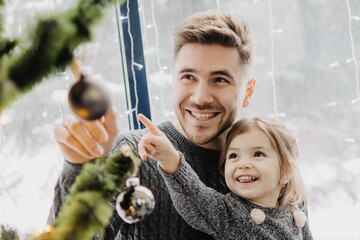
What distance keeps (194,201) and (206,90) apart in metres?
0.41

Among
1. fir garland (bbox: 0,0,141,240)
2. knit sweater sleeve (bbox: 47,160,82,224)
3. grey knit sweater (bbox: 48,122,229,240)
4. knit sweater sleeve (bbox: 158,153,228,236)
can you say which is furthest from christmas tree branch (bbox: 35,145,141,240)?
grey knit sweater (bbox: 48,122,229,240)

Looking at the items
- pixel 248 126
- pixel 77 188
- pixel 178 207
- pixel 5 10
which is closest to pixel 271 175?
pixel 248 126

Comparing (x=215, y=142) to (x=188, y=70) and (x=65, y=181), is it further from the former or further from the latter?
(x=65, y=181)

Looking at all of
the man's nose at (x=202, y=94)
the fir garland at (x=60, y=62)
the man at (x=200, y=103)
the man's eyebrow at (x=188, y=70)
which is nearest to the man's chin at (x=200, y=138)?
the man at (x=200, y=103)

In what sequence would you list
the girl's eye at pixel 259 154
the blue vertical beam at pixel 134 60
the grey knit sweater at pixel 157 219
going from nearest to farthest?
the grey knit sweater at pixel 157 219
the girl's eye at pixel 259 154
the blue vertical beam at pixel 134 60

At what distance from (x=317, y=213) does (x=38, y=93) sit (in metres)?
1.68

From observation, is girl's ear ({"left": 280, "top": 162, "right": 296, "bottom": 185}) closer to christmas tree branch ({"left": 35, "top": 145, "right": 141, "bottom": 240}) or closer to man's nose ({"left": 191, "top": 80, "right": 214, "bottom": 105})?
man's nose ({"left": 191, "top": 80, "right": 214, "bottom": 105})

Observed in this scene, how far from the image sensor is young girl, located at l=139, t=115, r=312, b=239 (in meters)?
0.88

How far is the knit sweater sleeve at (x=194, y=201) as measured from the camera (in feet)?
2.87

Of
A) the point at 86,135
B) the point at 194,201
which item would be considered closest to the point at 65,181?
the point at 86,135

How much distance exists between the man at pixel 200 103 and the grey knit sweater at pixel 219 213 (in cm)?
12

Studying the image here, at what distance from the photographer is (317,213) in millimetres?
1873

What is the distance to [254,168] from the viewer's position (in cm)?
107

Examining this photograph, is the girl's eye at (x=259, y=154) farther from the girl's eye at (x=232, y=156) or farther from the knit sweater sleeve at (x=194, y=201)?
the knit sweater sleeve at (x=194, y=201)
